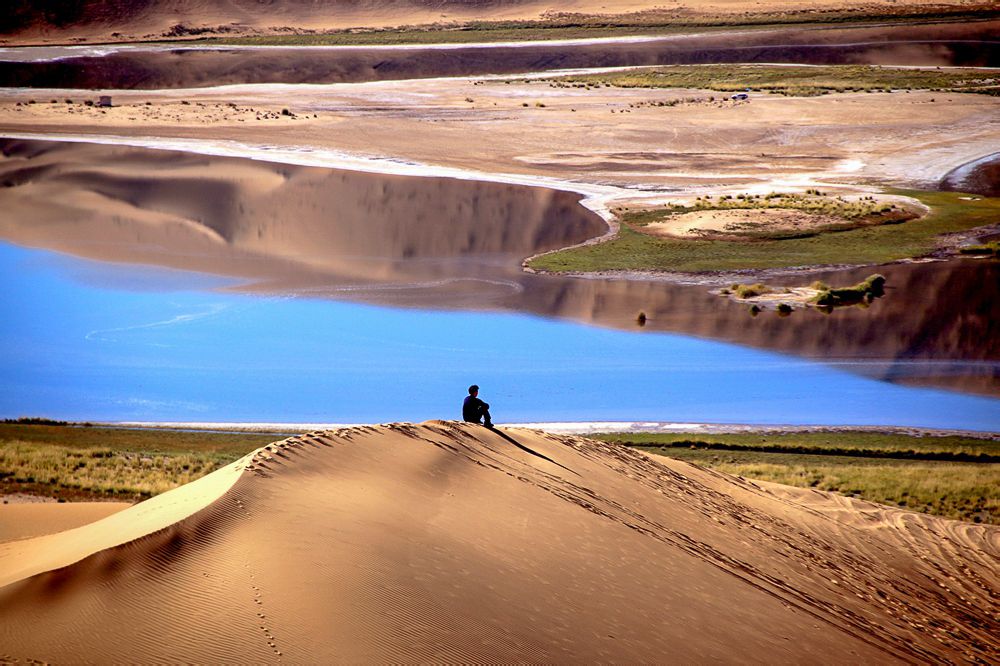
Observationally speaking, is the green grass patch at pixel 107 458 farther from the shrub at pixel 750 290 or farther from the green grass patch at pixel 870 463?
the shrub at pixel 750 290

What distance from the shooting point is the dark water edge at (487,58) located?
8700 centimetres

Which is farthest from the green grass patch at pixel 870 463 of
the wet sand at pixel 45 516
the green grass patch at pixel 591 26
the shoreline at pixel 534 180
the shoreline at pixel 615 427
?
the green grass patch at pixel 591 26

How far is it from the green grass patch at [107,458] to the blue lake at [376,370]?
7.38ft

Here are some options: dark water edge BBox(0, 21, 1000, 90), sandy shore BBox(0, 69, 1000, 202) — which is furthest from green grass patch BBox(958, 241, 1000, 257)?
dark water edge BBox(0, 21, 1000, 90)

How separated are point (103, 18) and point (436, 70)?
48518mm

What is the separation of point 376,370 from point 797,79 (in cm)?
6005

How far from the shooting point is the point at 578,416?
25453 mm

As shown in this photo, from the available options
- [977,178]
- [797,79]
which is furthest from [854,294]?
[797,79]

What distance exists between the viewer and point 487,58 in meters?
93.2

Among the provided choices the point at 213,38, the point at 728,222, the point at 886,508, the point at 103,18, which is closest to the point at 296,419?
the point at 886,508

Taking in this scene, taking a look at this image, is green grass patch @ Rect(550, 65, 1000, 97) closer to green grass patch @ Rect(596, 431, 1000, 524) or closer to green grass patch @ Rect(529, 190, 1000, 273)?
green grass patch @ Rect(529, 190, 1000, 273)

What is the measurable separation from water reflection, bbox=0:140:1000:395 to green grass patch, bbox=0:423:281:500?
1468 centimetres

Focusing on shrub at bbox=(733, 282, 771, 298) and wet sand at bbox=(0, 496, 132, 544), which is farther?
shrub at bbox=(733, 282, 771, 298)

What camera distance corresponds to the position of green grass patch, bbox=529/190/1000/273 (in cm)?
4072
